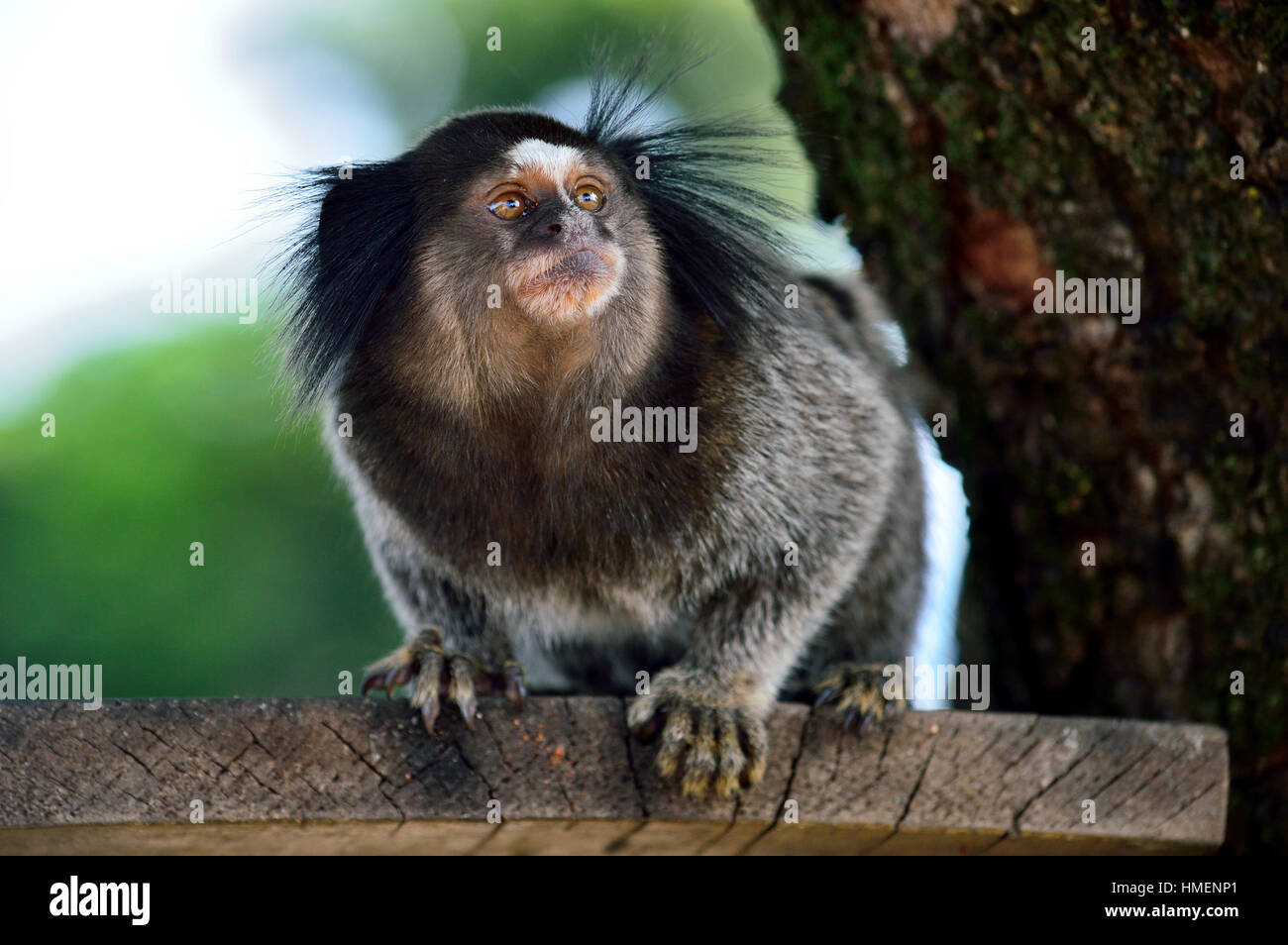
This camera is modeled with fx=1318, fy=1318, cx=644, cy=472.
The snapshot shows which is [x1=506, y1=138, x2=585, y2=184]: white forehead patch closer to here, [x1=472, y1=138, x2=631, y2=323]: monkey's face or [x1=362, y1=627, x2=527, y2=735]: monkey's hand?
[x1=472, y1=138, x2=631, y2=323]: monkey's face

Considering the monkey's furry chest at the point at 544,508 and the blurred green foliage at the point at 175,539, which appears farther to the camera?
the blurred green foliage at the point at 175,539

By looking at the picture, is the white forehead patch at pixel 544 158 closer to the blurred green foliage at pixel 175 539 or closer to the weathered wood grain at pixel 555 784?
the weathered wood grain at pixel 555 784

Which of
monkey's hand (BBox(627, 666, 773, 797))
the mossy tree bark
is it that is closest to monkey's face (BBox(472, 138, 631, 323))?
the mossy tree bark

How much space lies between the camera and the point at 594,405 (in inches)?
128

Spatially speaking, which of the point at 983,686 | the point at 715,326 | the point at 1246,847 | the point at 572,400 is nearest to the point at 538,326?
the point at 572,400

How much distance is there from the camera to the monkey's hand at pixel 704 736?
2895 millimetres

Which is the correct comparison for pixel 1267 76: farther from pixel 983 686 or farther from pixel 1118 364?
pixel 983 686

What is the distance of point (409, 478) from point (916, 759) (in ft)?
4.69

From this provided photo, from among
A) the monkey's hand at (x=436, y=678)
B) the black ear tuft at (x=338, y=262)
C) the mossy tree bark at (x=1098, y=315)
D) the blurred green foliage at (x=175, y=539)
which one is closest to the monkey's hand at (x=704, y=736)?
the monkey's hand at (x=436, y=678)

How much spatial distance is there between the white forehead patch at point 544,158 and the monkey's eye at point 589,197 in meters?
0.06

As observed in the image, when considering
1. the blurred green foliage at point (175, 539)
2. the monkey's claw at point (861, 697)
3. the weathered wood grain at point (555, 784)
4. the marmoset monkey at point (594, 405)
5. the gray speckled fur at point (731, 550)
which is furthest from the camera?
the blurred green foliage at point (175, 539)

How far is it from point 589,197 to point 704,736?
1358 millimetres

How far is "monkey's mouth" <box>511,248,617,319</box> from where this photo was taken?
3.05 metres

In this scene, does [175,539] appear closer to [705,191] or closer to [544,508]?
[544,508]
